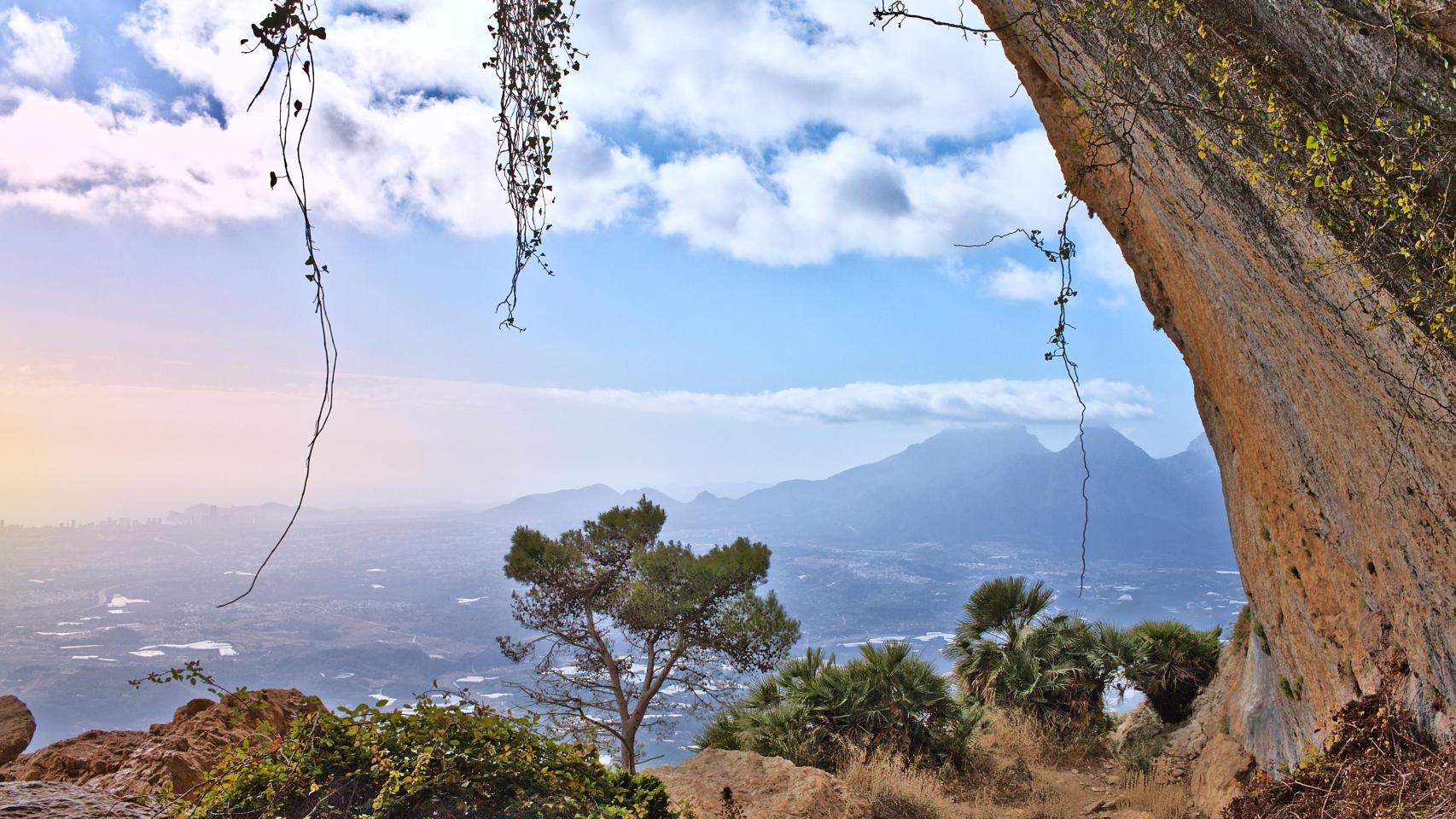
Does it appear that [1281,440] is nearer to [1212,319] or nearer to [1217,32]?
[1212,319]

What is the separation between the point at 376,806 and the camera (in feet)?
7.30

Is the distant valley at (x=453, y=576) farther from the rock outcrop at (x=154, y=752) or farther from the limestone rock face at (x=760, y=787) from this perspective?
the limestone rock face at (x=760, y=787)

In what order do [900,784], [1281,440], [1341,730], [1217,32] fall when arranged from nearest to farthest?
[1217,32] → [1341,730] → [1281,440] → [900,784]

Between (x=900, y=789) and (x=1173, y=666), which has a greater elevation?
(x=1173, y=666)

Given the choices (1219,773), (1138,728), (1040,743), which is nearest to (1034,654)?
(1040,743)

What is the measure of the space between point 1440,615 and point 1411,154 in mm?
2334

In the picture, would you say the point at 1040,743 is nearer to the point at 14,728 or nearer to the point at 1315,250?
the point at 1315,250

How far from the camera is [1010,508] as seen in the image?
172250 mm

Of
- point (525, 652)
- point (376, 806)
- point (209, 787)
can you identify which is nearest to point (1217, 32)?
point (376, 806)

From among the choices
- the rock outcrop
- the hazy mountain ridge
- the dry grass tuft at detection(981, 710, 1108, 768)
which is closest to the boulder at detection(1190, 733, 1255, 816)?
the dry grass tuft at detection(981, 710, 1108, 768)

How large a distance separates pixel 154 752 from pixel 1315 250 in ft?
18.5

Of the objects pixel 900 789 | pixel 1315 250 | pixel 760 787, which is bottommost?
pixel 900 789

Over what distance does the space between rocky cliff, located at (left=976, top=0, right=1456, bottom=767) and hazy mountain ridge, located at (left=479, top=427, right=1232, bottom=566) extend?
127151mm

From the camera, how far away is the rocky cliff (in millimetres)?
3445
